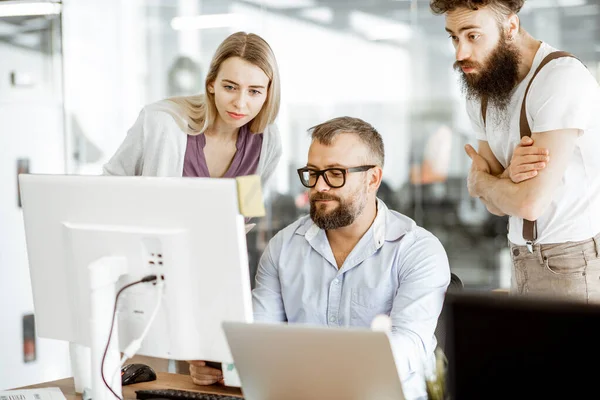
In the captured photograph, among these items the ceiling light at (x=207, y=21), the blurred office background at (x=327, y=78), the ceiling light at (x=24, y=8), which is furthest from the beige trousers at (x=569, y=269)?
the ceiling light at (x=207, y=21)

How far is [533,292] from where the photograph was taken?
2281 mm

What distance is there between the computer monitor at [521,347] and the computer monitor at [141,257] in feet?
2.08

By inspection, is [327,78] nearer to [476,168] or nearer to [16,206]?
[16,206]

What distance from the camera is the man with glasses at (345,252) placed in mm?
2188

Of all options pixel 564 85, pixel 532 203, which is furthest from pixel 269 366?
Result: pixel 564 85

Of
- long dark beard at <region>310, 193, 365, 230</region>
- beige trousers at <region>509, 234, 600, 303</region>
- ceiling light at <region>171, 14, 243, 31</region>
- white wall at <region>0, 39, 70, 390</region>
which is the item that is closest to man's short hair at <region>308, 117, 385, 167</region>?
long dark beard at <region>310, 193, 365, 230</region>

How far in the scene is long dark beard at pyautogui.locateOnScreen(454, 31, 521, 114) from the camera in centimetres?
223

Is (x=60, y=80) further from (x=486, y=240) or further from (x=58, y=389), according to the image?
(x=58, y=389)

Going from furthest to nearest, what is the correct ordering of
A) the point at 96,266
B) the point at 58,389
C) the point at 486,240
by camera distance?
the point at 486,240 → the point at 58,389 → the point at 96,266

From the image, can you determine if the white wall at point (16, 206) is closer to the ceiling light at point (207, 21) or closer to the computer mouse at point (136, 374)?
the ceiling light at point (207, 21)

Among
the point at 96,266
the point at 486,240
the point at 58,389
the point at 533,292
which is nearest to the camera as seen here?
the point at 96,266

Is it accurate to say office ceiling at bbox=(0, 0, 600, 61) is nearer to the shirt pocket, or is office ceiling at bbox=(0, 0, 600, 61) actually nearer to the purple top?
the purple top

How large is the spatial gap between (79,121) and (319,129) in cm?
319

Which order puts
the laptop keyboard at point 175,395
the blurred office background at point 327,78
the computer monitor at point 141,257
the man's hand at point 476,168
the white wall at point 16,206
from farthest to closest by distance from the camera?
the blurred office background at point 327,78
the white wall at point 16,206
the man's hand at point 476,168
the laptop keyboard at point 175,395
the computer monitor at point 141,257
